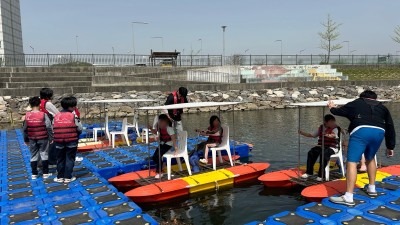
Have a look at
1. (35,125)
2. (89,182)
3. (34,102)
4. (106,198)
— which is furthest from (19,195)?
(34,102)

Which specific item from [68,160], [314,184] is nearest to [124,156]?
[68,160]

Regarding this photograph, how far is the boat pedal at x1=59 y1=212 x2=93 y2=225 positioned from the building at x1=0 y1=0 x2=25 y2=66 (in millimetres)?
47892

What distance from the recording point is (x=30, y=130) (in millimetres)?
8398

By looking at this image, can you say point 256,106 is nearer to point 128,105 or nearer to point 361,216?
point 128,105

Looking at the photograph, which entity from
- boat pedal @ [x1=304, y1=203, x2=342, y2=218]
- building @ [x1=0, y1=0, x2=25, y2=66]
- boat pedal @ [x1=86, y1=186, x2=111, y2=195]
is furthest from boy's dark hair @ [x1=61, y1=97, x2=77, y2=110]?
building @ [x1=0, y1=0, x2=25, y2=66]

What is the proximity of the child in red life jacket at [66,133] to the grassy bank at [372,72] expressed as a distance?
44.1 m

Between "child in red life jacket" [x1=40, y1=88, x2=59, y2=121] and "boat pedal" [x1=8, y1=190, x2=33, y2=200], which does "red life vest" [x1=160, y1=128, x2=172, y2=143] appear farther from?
"boat pedal" [x1=8, y1=190, x2=33, y2=200]

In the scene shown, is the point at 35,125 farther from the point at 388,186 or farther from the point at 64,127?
the point at 388,186

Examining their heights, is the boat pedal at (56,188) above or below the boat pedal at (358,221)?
below

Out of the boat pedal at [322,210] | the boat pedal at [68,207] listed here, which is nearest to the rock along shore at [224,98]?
the boat pedal at [68,207]

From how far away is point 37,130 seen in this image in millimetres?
8391

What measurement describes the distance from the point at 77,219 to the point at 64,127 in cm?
258

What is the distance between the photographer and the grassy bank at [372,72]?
45.9 m

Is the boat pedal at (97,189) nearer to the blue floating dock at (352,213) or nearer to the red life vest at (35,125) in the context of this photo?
the red life vest at (35,125)
